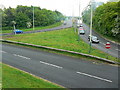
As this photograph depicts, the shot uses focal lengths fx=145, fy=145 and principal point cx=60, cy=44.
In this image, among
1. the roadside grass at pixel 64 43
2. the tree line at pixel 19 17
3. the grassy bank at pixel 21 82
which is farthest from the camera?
the tree line at pixel 19 17

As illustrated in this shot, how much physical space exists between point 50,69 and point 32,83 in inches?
147

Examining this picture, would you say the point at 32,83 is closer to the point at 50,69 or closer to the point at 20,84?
the point at 20,84

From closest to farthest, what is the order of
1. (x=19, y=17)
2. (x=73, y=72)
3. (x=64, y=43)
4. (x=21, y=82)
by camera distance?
1. (x=21, y=82)
2. (x=73, y=72)
3. (x=64, y=43)
4. (x=19, y=17)

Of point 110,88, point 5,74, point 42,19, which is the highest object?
point 42,19

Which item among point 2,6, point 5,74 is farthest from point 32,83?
point 2,6

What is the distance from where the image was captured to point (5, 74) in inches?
413

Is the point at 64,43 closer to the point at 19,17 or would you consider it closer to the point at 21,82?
the point at 21,82

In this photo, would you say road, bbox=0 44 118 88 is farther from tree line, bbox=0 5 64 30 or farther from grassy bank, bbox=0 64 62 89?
tree line, bbox=0 5 64 30

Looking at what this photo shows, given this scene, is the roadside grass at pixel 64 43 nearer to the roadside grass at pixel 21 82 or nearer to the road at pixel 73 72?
the road at pixel 73 72

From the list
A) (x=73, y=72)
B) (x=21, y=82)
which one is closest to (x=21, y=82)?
(x=21, y=82)

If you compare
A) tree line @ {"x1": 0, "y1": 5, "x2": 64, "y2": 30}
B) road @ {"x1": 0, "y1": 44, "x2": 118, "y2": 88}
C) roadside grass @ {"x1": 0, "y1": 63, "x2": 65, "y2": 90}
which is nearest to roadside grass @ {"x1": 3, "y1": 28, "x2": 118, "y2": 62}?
road @ {"x1": 0, "y1": 44, "x2": 118, "y2": 88}

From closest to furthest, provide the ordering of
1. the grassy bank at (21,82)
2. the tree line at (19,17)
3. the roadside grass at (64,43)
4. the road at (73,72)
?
the grassy bank at (21,82) < the road at (73,72) < the roadside grass at (64,43) < the tree line at (19,17)

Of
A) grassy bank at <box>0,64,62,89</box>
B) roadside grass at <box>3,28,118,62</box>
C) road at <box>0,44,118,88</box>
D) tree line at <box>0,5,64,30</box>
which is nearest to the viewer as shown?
grassy bank at <box>0,64,62,89</box>

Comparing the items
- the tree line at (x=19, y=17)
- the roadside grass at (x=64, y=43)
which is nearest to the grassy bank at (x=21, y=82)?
the roadside grass at (x=64, y=43)
